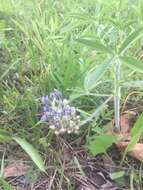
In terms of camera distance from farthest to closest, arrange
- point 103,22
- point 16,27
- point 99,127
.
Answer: point 16,27
point 103,22
point 99,127

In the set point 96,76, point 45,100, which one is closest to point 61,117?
point 45,100

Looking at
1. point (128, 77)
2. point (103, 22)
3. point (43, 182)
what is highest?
point (103, 22)

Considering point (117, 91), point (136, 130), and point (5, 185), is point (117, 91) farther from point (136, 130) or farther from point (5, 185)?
→ point (5, 185)

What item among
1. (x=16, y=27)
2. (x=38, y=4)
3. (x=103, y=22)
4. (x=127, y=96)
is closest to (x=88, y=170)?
(x=127, y=96)

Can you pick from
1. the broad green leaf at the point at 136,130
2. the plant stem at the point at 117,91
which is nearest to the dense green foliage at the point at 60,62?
the plant stem at the point at 117,91

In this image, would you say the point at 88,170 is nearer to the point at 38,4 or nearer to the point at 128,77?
the point at 128,77

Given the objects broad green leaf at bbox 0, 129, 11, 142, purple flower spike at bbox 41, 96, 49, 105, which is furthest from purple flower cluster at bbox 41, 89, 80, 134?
broad green leaf at bbox 0, 129, 11, 142

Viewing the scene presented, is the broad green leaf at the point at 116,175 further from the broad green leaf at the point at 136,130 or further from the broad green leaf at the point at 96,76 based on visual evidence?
the broad green leaf at the point at 96,76
